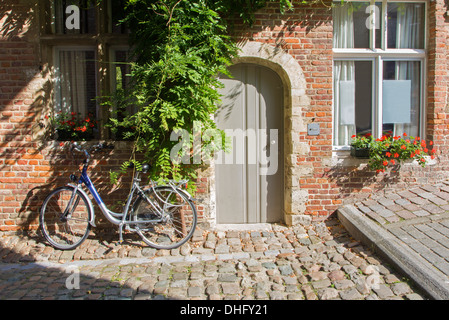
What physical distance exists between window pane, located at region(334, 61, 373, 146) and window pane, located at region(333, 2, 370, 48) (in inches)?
12.6

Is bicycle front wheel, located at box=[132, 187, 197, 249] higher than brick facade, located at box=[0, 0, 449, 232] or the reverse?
the reverse

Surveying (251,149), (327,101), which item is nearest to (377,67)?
(327,101)

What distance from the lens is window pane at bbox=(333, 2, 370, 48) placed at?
5512 mm

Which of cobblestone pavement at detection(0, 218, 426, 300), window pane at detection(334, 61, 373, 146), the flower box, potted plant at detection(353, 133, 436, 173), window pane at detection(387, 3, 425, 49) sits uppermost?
window pane at detection(387, 3, 425, 49)

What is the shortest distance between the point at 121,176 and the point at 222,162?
1.44 m

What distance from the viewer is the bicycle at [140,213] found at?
471 cm

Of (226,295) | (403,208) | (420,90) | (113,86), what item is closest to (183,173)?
(113,86)

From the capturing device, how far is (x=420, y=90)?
222 inches

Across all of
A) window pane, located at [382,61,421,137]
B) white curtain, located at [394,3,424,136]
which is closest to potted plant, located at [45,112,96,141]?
window pane, located at [382,61,421,137]

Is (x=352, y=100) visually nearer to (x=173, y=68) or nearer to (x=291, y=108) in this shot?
(x=291, y=108)

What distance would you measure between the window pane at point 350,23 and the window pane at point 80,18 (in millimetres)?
3477

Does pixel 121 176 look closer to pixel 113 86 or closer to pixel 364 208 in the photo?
pixel 113 86

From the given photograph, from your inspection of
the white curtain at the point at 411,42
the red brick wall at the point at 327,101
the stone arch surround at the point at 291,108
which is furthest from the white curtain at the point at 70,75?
the white curtain at the point at 411,42

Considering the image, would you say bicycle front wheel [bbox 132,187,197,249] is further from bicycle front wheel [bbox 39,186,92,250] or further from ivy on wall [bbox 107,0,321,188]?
bicycle front wheel [bbox 39,186,92,250]
